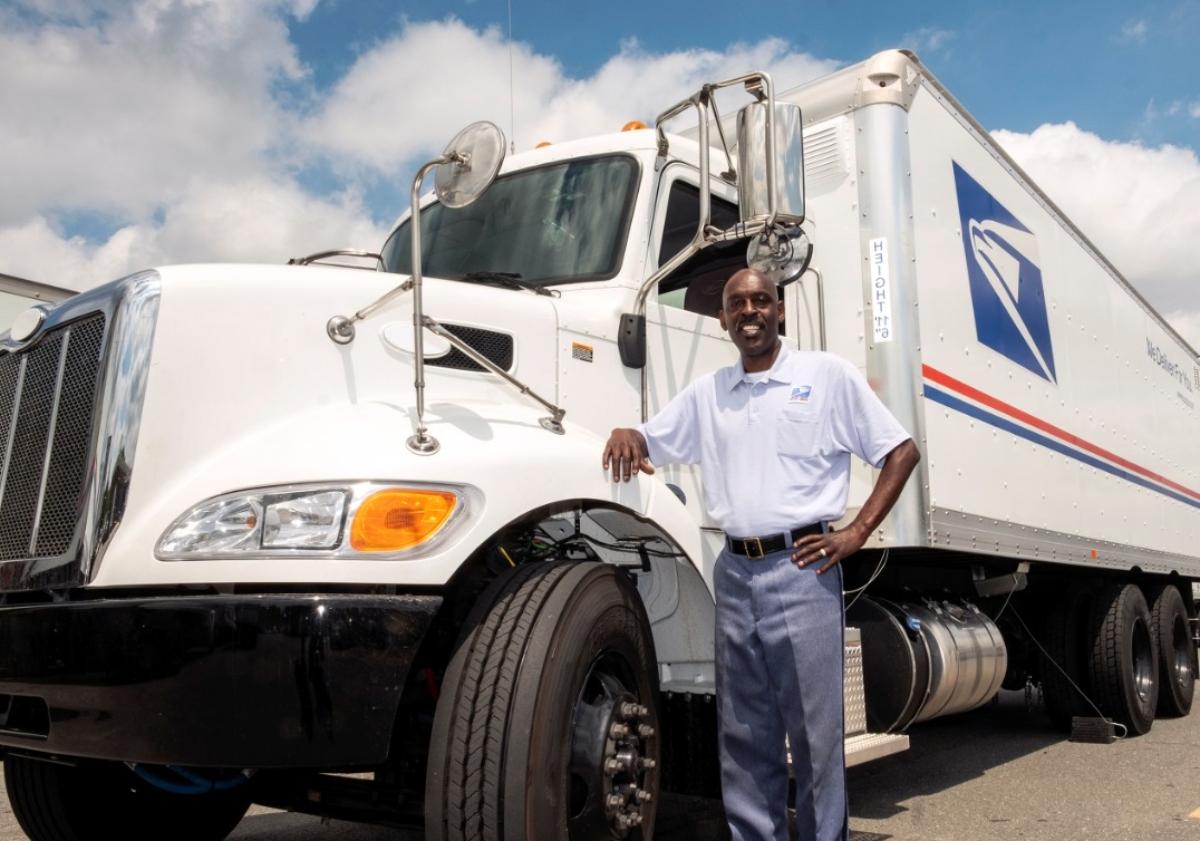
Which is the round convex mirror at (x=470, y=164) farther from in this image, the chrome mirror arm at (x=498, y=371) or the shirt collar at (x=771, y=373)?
the shirt collar at (x=771, y=373)

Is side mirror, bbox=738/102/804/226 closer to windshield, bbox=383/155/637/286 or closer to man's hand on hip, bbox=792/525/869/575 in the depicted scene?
windshield, bbox=383/155/637/286

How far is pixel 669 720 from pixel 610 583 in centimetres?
86

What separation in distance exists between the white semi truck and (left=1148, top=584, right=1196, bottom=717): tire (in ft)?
11.5

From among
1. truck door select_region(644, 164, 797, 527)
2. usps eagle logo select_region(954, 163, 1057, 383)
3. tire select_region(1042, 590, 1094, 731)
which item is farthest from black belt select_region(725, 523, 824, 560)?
tire select_region(1042, 590, 1094, 731)

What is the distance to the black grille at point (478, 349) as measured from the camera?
368 centimetres

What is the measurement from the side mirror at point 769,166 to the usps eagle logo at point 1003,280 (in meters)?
2.37

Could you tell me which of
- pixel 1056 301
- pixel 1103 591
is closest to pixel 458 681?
pixel 1056 301

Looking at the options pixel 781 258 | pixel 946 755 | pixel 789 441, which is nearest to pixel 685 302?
pixel 781 258

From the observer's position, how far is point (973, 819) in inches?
209

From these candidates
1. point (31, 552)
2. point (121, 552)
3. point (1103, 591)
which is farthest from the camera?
point (1103, 591)

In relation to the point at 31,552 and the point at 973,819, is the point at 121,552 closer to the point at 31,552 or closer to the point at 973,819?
the point at 31,552

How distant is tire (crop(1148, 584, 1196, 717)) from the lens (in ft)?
28.9

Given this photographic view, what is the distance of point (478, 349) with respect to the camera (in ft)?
12.4

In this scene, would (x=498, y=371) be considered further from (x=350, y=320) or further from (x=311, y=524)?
(x=311, y=524)
